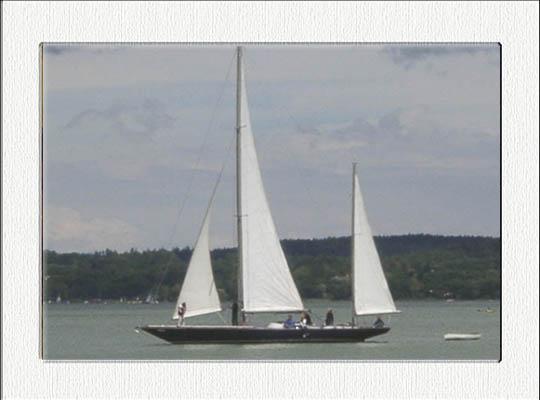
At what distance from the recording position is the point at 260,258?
24953 mm

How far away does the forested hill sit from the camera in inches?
850

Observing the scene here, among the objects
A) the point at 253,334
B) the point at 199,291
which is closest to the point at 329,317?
the point at 253,334

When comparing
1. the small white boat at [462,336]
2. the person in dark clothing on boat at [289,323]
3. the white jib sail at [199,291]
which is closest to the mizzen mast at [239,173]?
the white jib sail at [199,291]

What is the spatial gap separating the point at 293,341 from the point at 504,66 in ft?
20.9

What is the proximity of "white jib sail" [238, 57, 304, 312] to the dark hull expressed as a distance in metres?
0.41

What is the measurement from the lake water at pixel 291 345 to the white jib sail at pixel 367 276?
0.29 m

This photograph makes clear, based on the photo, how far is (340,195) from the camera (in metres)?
23.3

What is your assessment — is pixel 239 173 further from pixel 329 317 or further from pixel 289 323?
pixel 329 317

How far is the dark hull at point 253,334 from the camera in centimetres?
2503

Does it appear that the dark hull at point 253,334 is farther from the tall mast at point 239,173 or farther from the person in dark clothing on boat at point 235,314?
the tall mast at point 239,173

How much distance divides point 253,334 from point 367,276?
2196 millimetres

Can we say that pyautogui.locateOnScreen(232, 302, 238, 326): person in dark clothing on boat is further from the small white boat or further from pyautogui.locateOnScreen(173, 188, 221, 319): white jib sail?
the small white boat

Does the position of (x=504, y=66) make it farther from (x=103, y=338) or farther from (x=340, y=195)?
(x=103, y=338)

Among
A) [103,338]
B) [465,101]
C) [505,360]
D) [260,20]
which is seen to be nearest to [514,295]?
[505,360]
